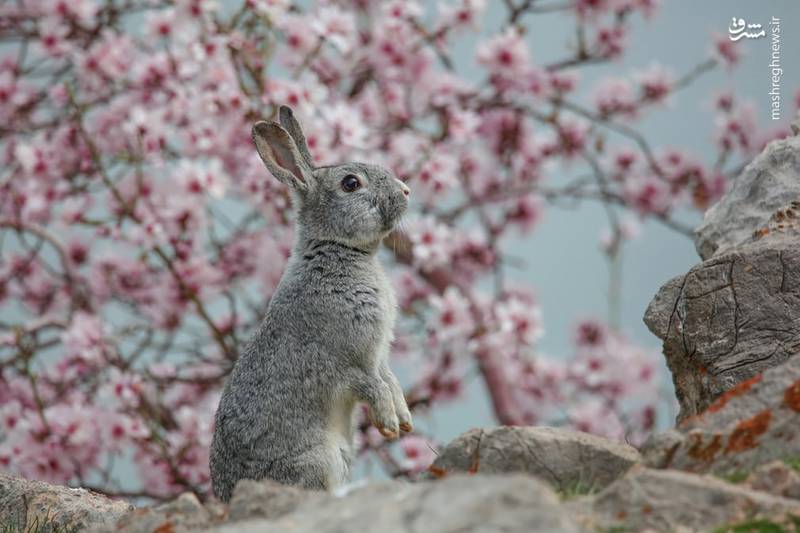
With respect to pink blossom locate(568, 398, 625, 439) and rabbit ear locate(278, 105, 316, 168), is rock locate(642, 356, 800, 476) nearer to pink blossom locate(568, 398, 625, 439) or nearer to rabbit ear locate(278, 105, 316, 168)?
rabbit ear locate(278, 105, 316, 168)

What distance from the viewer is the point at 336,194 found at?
6555 mm

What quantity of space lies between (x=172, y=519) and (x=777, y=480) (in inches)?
92.9

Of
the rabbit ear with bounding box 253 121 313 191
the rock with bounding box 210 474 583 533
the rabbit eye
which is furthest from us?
the rabbit eye

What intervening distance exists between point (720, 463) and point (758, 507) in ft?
1.74

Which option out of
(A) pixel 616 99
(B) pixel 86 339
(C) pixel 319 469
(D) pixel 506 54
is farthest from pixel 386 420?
(A) pixel 616 99

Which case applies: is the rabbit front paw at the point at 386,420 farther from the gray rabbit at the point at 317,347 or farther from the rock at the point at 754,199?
the rock at the point at 754,199

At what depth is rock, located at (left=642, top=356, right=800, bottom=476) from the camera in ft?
15.1

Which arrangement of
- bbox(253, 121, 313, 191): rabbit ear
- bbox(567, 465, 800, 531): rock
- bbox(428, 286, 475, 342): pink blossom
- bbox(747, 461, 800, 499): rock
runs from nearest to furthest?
bbox(567, 465, 800, 531): rock, bbox(747, 461, 800, 499): rock, bbox(253, 121, 313, 191): rabbit ear, bbox(428, 286, 475, 342): pink blossom

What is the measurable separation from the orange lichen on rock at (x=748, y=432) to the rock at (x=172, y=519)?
213 cm

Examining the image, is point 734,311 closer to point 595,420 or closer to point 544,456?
point 544,456

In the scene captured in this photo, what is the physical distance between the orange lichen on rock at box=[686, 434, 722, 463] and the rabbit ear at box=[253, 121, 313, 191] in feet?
9.21

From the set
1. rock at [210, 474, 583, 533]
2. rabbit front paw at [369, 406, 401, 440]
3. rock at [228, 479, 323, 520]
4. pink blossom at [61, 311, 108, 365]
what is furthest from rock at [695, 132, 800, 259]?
pink blossom at [61, 311, 108, 365]

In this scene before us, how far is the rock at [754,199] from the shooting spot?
22.8ft

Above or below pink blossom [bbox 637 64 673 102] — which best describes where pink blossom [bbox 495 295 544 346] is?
below
